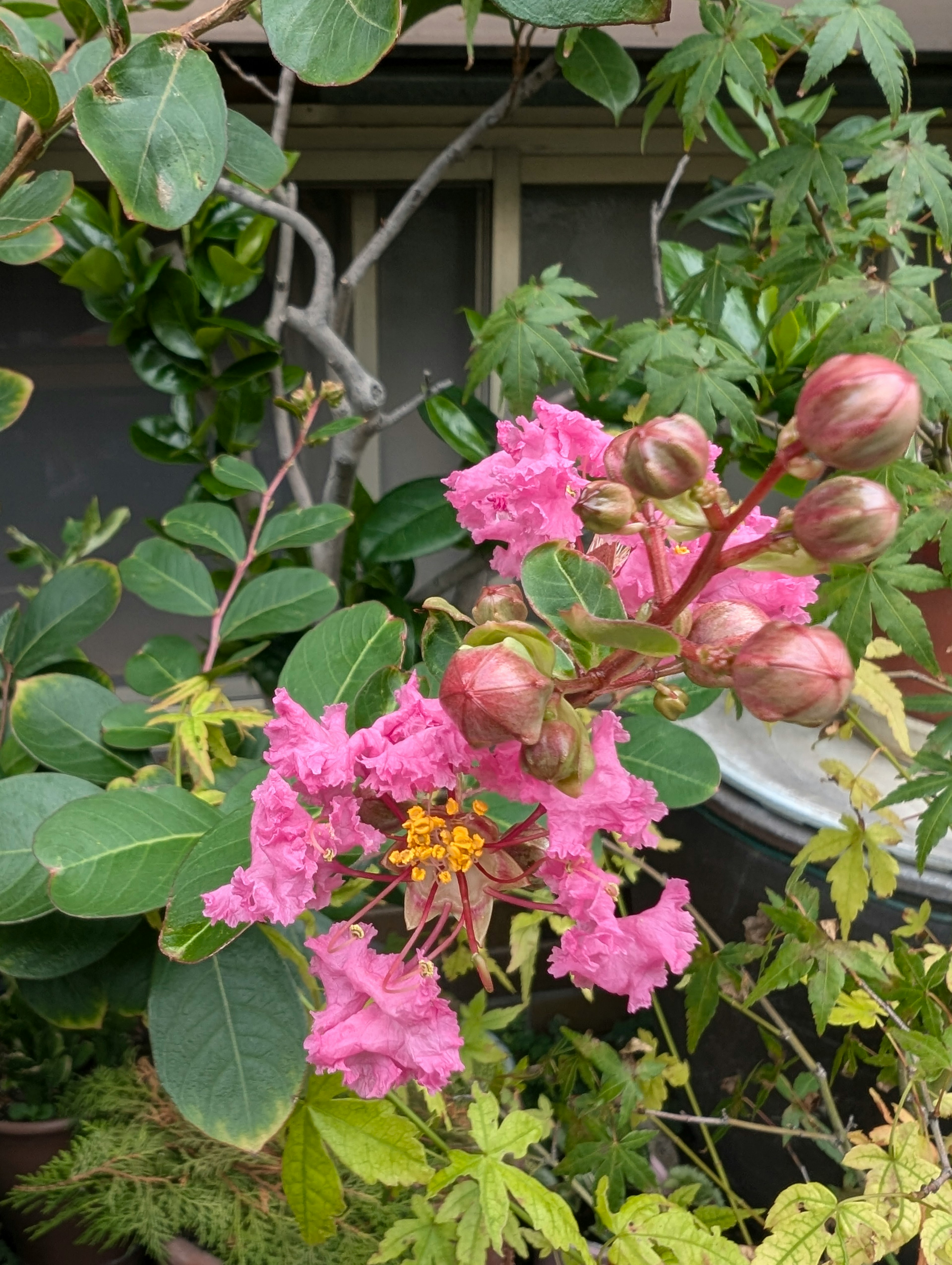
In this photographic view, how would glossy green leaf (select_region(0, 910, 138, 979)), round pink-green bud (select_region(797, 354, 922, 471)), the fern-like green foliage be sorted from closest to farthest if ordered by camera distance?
round pink-green bud (select_region(797, 354, 922, 471)), glossy green leaf (select_region(0, 910, 138, 979)), the fern-like green foliage

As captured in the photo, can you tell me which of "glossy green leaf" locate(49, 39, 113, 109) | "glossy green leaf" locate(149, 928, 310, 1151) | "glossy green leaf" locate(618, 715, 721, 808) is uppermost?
"glossy green leaf" locate(49, 39, 113, 109)

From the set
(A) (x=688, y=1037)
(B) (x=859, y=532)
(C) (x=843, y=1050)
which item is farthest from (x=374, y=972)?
(C) (x=843, y=1050)

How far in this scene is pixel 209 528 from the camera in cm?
88

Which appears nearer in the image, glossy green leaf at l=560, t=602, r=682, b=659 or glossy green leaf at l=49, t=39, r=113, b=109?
glossy green leaf at l=560, t=602, r=682, b=659

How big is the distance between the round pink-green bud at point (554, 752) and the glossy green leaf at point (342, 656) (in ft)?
0.80

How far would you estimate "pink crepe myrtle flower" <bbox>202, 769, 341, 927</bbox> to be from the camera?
44 cm

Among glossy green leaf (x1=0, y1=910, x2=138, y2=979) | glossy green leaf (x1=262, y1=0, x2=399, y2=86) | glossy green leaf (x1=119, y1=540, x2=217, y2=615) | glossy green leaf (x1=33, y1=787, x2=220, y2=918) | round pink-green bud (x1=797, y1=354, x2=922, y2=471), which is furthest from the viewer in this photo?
glossy green leaf (x1=119, y1=540, x2=217, y2=615)

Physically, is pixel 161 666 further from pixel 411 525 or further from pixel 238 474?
pixel 411 525

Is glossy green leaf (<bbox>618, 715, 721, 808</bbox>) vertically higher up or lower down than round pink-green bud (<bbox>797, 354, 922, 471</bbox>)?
lower down

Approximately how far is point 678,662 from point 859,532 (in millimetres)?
95

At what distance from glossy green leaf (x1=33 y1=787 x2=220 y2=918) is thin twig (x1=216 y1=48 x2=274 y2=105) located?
70 cm

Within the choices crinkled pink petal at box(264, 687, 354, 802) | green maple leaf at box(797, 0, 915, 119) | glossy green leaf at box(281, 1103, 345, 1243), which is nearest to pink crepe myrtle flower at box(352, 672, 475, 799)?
crinkled pink petal at box(264, 687, 354, 802)

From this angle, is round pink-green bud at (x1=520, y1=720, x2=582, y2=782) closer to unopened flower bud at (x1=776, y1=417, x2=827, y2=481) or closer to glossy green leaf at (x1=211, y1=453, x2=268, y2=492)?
unopened flower bud at (x1=776, y1=417, x2=827, y2=481)

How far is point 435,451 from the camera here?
5.27ft
